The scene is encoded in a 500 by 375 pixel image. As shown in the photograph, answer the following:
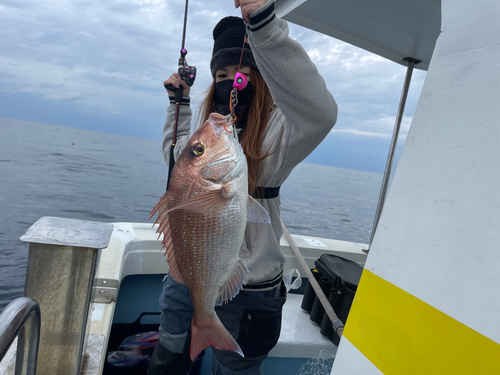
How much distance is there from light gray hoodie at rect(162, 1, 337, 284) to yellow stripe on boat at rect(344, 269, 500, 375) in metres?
0.57

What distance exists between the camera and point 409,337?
2.96ft

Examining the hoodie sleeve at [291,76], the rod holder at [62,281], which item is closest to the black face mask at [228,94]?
the hoodie sleeve at [291,76]

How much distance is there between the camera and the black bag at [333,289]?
2.70m

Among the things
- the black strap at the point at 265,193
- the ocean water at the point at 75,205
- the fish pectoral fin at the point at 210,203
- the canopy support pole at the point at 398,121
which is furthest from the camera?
the ocean water at the point at 75,205

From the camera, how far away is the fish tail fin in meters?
1.26

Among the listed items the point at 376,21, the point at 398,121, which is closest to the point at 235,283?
the point at 376,21

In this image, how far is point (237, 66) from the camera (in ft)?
5.40

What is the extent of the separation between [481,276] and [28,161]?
2065 centimetres

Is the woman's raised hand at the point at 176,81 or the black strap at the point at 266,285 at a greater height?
the woman's raised hand at the point at 176,81

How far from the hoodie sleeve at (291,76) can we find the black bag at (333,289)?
6.05 ft

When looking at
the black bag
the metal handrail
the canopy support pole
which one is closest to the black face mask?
the metal handrail

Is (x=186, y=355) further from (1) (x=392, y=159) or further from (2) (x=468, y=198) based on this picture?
(1) (x=392, y=159)

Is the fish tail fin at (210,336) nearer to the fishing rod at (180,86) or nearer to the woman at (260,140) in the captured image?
the woman at (260,140)

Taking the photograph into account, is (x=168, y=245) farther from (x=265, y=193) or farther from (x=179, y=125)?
(x=179, y=125)
